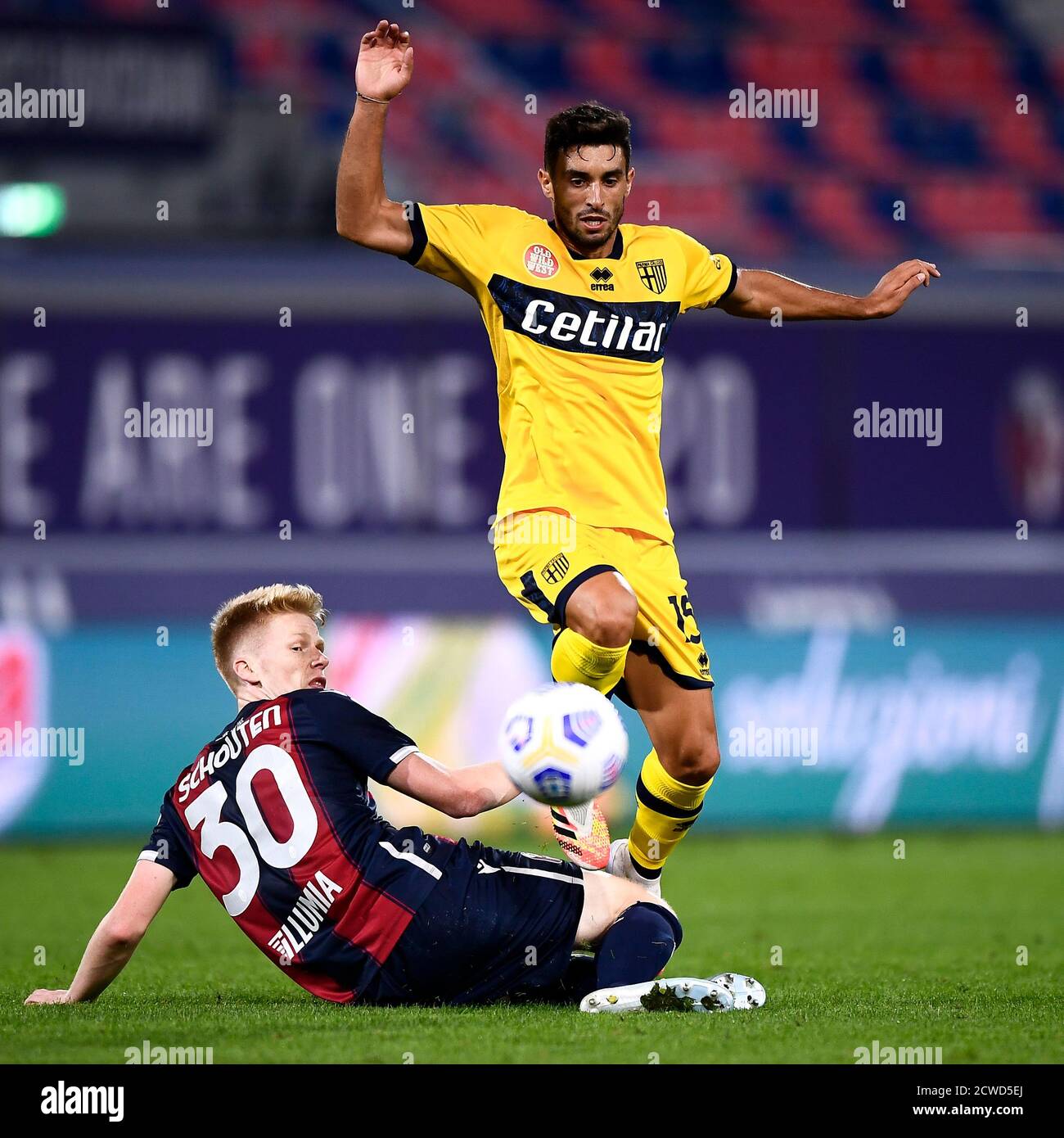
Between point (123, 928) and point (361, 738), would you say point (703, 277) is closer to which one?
point (361, 738)

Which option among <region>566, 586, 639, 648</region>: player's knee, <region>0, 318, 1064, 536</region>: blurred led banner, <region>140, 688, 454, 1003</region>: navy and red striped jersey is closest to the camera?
<region>140, 688, 454, 1003</region>: navy and red striped jersey

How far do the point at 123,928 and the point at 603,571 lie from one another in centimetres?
170

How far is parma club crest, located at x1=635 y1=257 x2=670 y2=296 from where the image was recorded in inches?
216

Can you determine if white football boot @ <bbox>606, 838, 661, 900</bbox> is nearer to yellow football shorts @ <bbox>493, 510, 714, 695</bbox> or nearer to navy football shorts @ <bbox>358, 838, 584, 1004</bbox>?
yellow football shorts @ <bbox>493, 510, 714, 695</bbox>

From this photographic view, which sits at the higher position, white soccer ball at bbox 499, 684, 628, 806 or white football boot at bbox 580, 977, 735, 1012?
white soccer ball at bbox 499, 684, 628, 806

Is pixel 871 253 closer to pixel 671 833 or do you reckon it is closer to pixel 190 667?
pixel 190 667

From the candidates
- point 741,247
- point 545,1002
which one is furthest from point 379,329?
point 545,1002

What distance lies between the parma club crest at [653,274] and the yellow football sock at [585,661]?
1.19m

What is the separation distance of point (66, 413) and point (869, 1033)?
833cm

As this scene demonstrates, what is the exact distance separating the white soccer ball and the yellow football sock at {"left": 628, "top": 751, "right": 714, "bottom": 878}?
116cm

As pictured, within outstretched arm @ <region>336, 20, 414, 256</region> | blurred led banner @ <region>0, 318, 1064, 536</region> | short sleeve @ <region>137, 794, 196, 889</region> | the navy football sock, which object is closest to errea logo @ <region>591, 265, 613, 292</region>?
outstretched arm @ <region>336, 20, 414, 256</region>

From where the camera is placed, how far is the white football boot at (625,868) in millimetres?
5484

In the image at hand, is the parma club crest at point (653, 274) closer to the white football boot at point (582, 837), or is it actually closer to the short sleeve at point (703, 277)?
the short sleeve at point (703, 277)

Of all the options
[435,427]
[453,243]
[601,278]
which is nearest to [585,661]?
[601,278]
